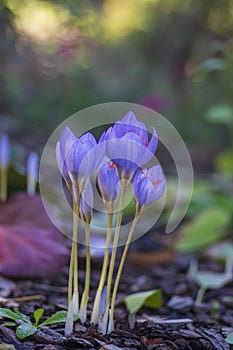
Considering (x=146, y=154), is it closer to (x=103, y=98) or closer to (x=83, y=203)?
(x=83, y=203)

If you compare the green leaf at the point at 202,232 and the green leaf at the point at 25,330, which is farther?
the green leaf at the point at 202,232

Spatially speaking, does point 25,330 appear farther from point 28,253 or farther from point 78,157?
point 28,253

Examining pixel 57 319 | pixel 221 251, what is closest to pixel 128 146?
pixel 57 319

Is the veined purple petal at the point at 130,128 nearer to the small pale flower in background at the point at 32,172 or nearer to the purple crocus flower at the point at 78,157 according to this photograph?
the purple crocus flower at the point at 78,157

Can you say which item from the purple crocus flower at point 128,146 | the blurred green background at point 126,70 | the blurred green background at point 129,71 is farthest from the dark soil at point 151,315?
the blurred green background at point 126,70

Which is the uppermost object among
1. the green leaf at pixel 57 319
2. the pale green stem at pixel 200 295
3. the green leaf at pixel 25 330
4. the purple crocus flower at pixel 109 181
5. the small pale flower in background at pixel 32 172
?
the small pale flower in background at pixel 32 172

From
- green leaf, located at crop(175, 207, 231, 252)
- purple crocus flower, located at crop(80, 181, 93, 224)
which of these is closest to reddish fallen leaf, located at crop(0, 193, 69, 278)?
purple crocus flower, located at crop(80, 181, 93, 224)

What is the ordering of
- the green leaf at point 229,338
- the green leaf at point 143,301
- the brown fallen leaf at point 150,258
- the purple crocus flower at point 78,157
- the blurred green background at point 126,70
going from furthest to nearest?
the blurred green background at point 126,70
the brown fallen leaf at point 150,258
the green leaf at point 143,301
the green leaf at point 229,338
the purple crocus flower at point 78,157
